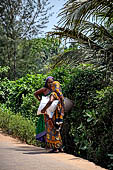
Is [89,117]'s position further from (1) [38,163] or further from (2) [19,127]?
(2) [19,127]

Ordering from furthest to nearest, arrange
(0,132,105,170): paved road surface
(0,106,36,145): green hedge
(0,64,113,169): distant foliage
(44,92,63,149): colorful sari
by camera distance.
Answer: (0,106,36,145): green hedge, (44,92,63,149): colorful sari, (0,64,113,169): distant foliage, (0,132,105,170): paved road surface

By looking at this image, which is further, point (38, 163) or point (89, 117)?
point (89, 117)

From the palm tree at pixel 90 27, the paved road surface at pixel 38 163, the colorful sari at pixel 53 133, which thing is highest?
the palm tree at pixel 90 27

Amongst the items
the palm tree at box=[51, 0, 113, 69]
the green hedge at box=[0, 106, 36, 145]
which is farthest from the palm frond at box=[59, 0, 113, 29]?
the green hedge at box=[0, 106, 36, 145]

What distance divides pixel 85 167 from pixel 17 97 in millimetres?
6805

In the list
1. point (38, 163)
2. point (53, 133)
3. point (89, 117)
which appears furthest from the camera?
point (53, 133)

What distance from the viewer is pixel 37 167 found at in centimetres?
522

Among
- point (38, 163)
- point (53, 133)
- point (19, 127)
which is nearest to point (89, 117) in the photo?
point (53, 133)

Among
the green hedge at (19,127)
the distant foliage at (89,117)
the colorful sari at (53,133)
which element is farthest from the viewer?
the green hedge at (19,127)

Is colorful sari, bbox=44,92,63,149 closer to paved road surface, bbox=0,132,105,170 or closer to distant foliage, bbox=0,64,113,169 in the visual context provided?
distant foliage, bbox=0,64,113,169

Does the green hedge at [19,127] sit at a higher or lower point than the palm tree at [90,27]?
lower

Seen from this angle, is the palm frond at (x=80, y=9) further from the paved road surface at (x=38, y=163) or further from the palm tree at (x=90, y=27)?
the paved road surface at (x=38, y=163)

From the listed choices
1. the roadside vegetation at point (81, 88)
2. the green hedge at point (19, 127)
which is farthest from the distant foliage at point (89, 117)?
the green hedge at point (19, 127)

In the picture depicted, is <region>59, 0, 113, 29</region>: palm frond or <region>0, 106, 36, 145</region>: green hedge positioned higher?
<region>59, 0, 113, 29</region>: palm frond
